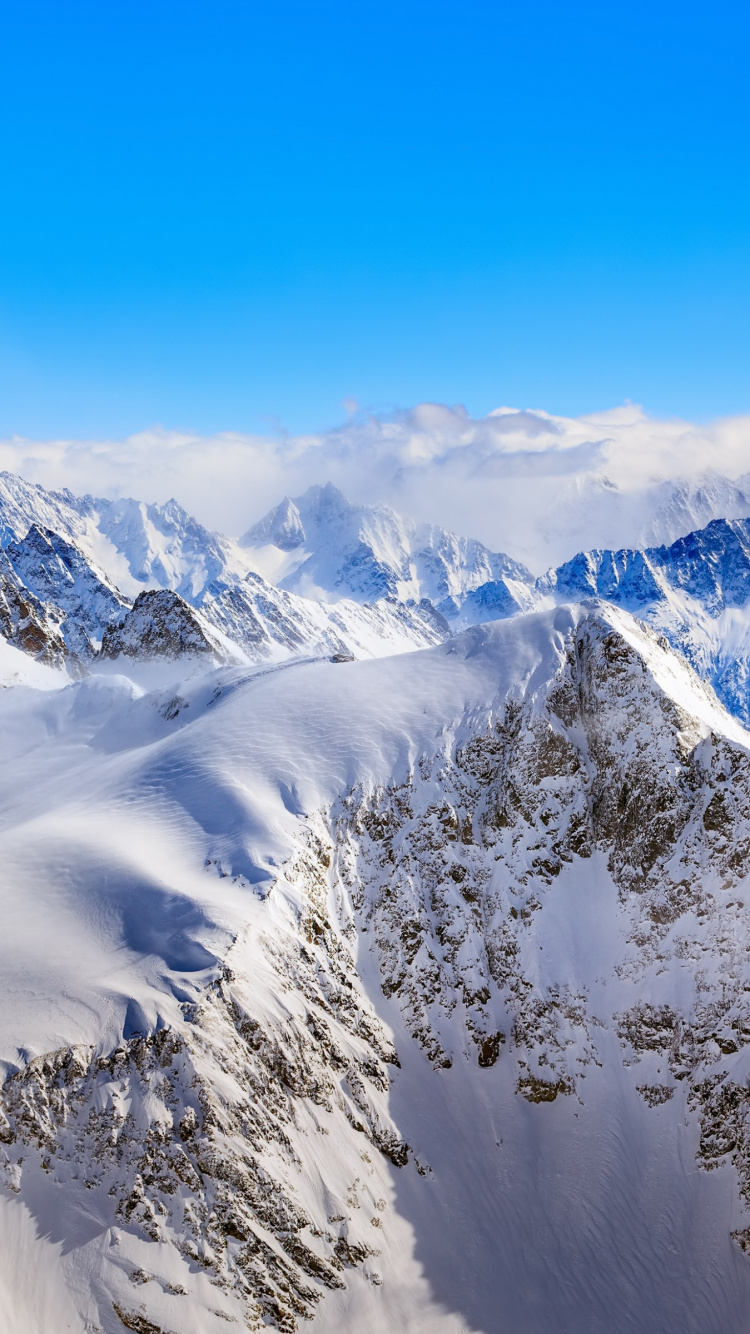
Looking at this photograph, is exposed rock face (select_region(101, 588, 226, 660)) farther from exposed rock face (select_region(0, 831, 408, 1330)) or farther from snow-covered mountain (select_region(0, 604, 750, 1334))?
exposed rock face (select_region(0, 831, 408, 1330))

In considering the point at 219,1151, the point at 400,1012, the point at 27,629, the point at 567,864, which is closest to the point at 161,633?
the point at 27,629

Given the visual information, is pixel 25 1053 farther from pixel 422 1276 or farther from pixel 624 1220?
pixel 624 1220

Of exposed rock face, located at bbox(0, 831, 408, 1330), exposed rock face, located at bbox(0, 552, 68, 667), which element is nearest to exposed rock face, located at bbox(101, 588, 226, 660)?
exposed rock face, located at bbox(0, 552, 68, 667)

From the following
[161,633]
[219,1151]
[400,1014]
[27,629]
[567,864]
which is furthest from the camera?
[27,629]

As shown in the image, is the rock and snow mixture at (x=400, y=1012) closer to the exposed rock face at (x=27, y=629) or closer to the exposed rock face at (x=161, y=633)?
the exposed rock face at (x=161, y=633)

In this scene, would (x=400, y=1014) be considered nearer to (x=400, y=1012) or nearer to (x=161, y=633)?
(x=400, y=1012)
